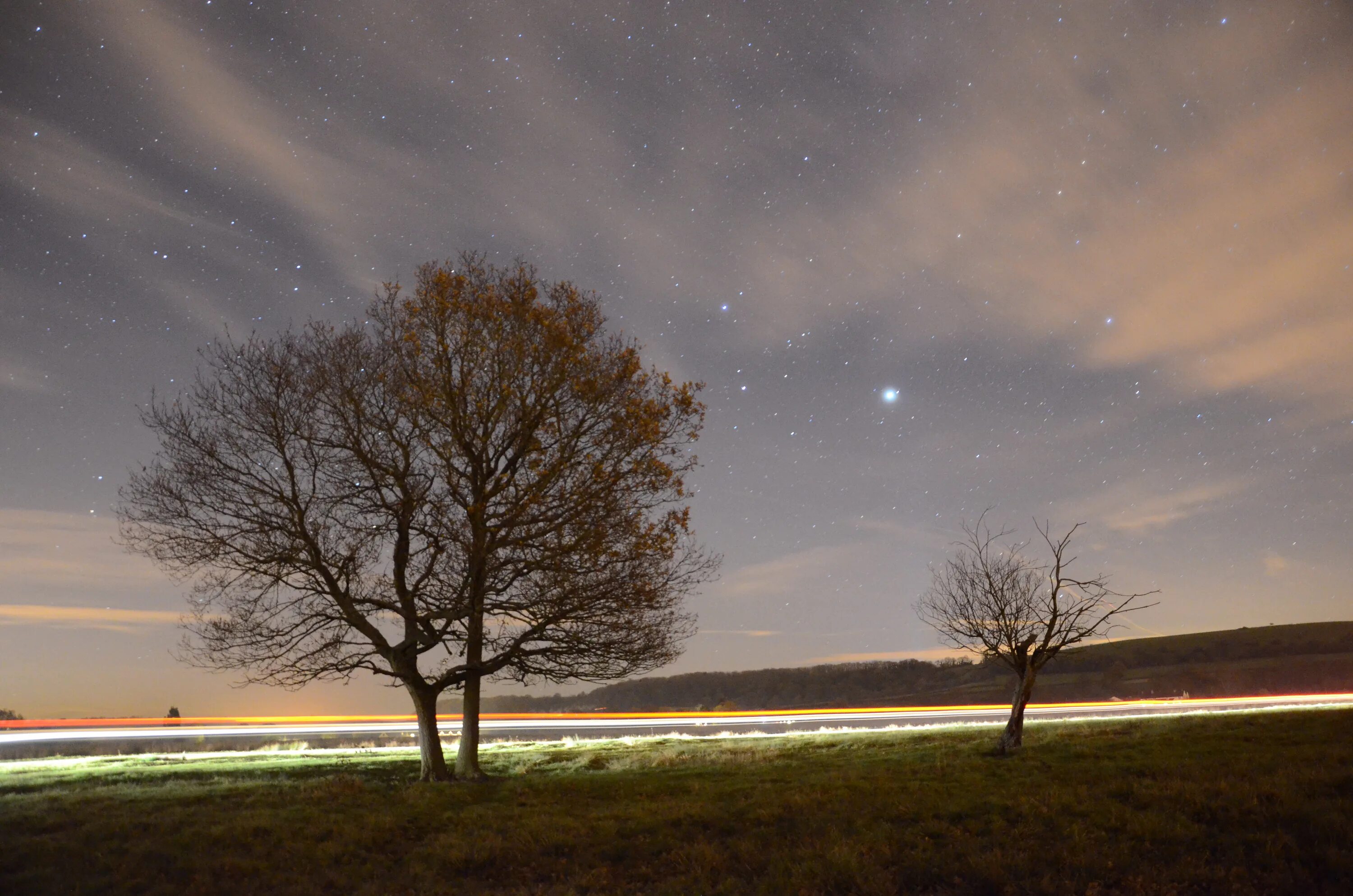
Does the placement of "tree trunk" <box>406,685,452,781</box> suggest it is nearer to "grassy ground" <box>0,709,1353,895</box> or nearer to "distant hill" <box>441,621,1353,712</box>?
"grassy ground" <box>0,709,1353,895</box>

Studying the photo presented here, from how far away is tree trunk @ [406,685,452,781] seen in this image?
1970cm

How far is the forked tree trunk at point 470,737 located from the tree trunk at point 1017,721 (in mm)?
13115

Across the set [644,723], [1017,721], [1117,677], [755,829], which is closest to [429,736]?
[755,829]

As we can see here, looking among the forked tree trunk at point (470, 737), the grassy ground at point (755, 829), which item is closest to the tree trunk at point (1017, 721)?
the grassy ground at point (755, 829)

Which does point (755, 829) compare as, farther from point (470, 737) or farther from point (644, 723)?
point (644, 723)

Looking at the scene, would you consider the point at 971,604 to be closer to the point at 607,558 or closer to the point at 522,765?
the point at 607,558

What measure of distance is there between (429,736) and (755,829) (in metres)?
10.4

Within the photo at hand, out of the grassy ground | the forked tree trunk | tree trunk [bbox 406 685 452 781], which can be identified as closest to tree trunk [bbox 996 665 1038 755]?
the grassy ground

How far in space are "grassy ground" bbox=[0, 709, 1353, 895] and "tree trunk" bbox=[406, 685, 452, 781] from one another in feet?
4.28

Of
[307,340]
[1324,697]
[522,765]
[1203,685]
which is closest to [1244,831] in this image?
[522,765]

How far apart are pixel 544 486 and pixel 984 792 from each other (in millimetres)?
12030

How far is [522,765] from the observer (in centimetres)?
2392

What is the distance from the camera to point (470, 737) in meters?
20.7

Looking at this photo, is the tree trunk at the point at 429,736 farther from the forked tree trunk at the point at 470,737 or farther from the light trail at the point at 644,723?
the light trail at the point at 644,723
